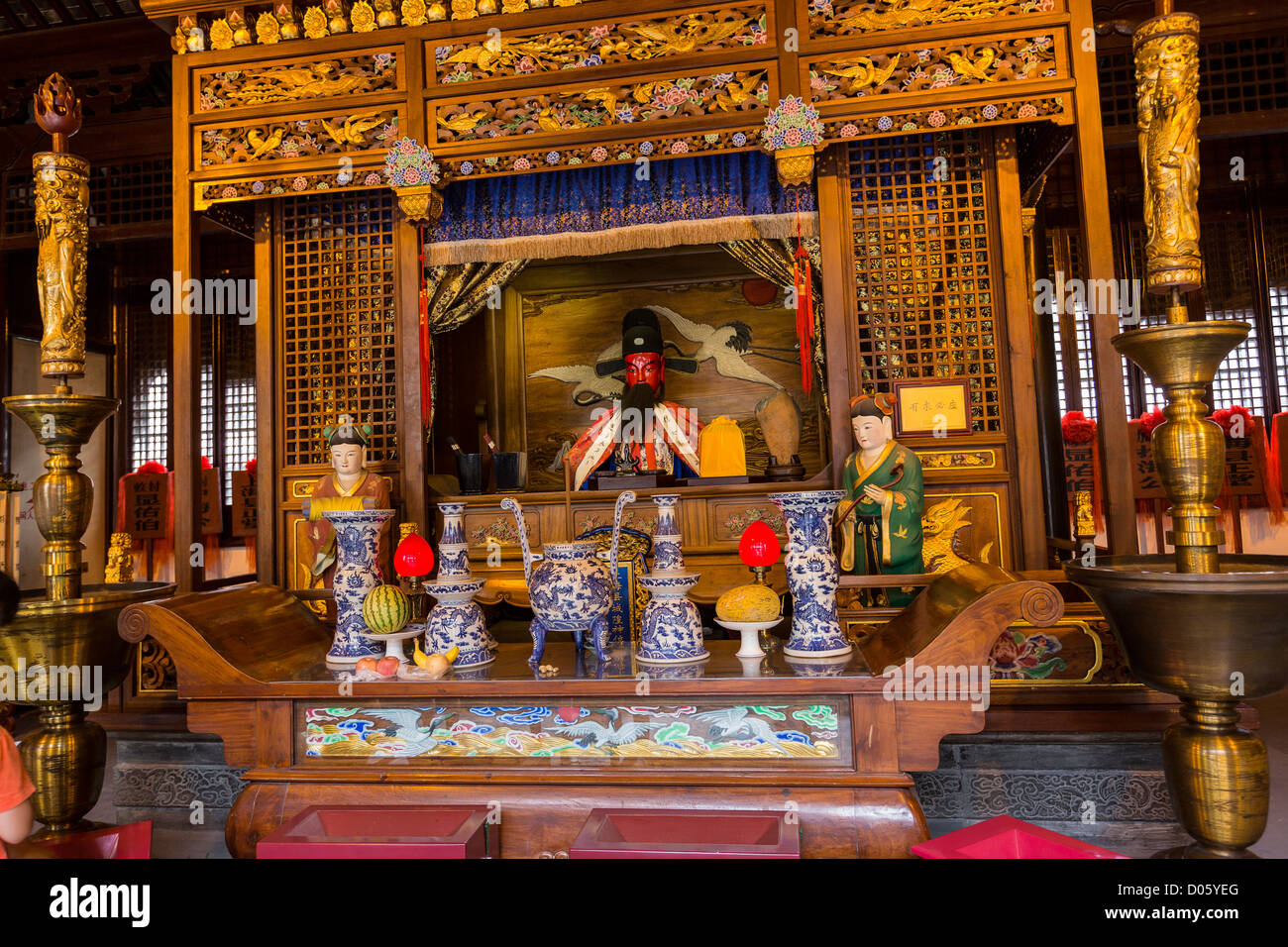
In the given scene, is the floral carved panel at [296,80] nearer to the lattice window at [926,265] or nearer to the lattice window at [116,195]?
the lattice window at [926,265]

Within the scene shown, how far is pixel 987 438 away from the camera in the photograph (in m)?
3.71

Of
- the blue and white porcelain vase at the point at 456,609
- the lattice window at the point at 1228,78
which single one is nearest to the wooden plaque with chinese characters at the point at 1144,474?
the lattice window at the point at 1228,78

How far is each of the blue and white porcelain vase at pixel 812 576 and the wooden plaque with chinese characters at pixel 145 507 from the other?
254 inches

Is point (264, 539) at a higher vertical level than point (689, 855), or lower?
higher

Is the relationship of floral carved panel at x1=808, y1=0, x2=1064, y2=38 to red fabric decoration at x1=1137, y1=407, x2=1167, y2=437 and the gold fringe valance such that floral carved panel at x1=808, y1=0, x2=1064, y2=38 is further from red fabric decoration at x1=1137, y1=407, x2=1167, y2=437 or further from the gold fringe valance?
red fabric decoration at x1=1137, y1=407, x2=1167, y2=437

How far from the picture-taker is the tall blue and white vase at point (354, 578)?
8.07ft

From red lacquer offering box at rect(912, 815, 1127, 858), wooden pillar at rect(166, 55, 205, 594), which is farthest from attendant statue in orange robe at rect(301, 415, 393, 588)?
red lacquer offering box at rect(912, 815, 1127, 858)

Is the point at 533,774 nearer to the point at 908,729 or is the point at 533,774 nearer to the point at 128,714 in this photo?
the point at 908,729

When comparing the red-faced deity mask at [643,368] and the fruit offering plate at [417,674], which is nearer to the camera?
the fruit offering plate at [417,674]

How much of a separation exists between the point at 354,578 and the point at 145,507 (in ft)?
18.4

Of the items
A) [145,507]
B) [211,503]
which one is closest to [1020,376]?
[211,503]

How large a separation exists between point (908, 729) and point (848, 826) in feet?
0.90

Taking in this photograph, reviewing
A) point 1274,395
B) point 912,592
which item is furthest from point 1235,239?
point 912,592

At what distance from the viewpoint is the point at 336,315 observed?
14.3 feet
